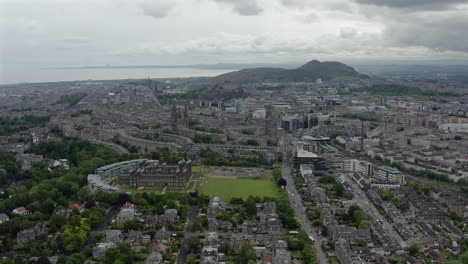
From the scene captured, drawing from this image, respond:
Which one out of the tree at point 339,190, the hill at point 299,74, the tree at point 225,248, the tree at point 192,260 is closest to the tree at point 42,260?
the tree at point 192,260

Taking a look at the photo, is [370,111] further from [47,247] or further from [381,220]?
[47,247]

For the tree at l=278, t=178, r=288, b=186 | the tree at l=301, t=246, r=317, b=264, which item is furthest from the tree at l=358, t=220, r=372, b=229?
the tree at l=278, t=178, r=288, b=186

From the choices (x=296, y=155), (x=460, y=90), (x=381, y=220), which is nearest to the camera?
(x=381, y=220)

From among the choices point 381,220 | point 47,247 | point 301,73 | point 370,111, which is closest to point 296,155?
point 381,220

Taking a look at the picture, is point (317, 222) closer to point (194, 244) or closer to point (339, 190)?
point (339, 190)

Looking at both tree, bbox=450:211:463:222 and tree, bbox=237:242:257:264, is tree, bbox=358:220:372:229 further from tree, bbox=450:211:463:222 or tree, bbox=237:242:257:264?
tree, bbox=237:242:257:264

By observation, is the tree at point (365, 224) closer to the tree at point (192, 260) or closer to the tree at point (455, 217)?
the tree at point (455, 217)

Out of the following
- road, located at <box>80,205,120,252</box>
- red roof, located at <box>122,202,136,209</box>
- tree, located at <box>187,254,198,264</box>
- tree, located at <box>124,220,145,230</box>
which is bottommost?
road, located at <box>80,205,120,252</box>
